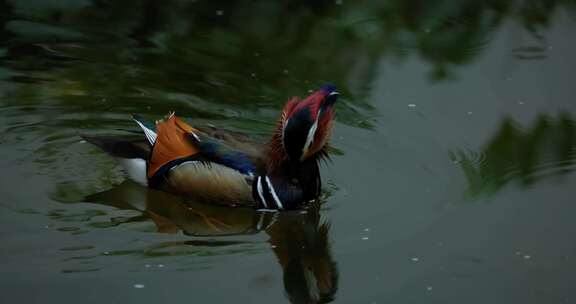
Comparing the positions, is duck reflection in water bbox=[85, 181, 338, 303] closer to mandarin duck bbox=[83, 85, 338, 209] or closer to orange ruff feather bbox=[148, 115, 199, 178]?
mandarin duck bbox=[83, 85, 338, 209]

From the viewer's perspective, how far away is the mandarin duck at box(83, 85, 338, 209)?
7.79m

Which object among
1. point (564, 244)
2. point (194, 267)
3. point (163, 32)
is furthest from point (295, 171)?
point (163, 32)

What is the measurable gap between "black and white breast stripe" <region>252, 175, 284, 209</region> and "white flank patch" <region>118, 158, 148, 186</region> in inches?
35.2

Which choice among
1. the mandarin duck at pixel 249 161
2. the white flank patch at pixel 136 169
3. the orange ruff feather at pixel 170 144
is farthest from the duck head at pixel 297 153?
the white flank patch at pixel 136 169

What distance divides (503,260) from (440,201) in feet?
2.72

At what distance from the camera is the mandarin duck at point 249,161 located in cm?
779

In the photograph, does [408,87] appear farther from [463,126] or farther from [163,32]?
[163,32]

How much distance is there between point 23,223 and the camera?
7336 mm

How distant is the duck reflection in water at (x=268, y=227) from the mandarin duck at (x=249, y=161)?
10 centimetres

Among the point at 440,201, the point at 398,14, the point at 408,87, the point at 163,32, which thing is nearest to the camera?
the point at 440,201

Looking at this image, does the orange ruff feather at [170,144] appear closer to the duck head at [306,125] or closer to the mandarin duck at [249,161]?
the mandarin duck at [249,161]

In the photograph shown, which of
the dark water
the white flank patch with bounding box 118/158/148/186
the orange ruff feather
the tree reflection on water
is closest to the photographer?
the dark water

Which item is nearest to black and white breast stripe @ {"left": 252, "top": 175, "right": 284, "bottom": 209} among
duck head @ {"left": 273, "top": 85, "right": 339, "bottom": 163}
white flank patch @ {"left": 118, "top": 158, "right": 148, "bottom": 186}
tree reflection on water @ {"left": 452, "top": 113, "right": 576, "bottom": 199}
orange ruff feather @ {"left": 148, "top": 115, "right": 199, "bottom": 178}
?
duck head @ {"left": 273, "top": 85, "right": 339, "bottom": 163}

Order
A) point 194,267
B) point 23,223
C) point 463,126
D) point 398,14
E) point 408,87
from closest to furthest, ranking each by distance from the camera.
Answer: point 194,267 → point 23,223 → point 463,126 → point 408,87 → point 398,14
